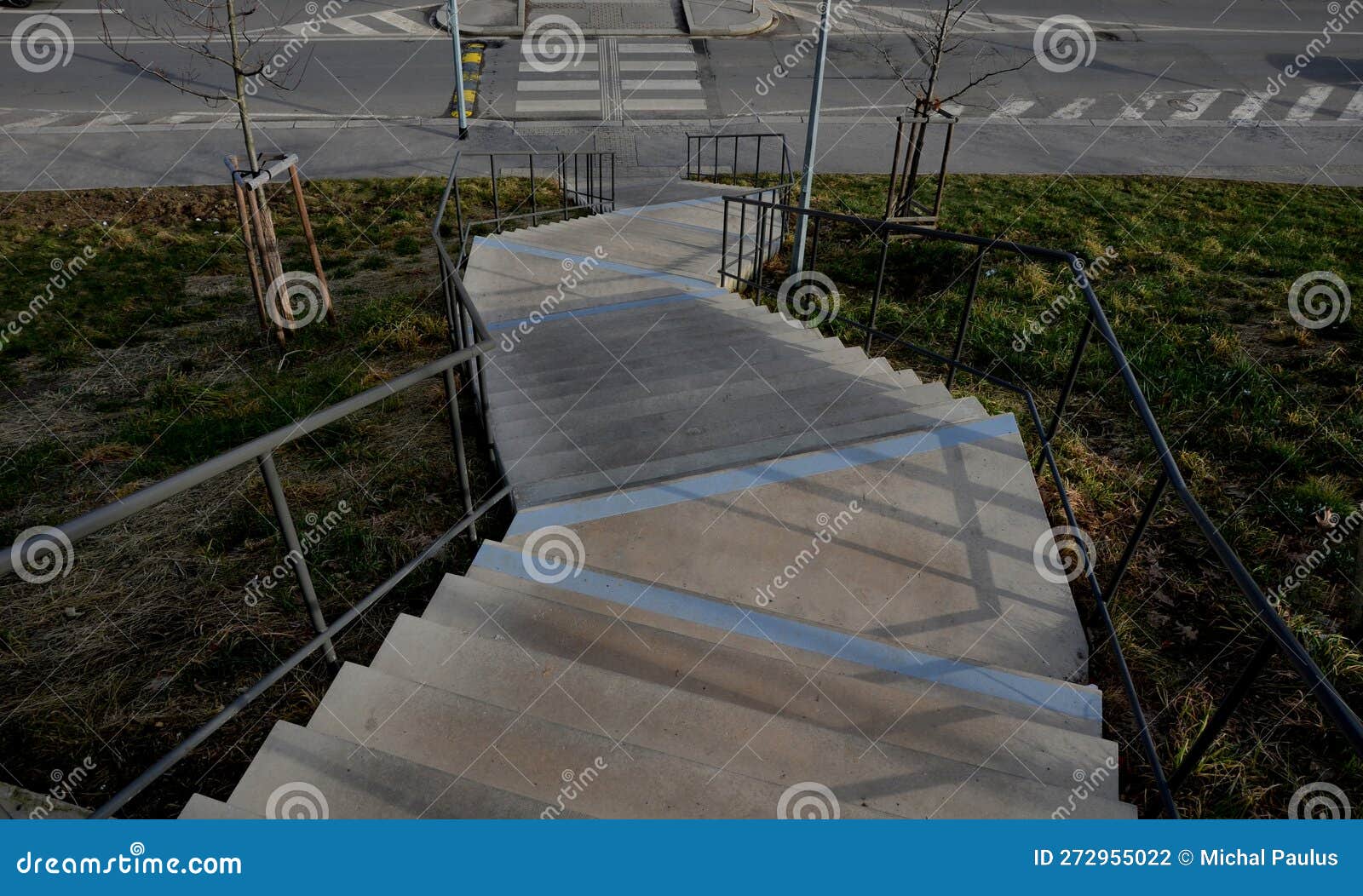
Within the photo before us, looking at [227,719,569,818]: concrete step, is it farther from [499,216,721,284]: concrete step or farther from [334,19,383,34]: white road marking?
[334,19,383,34]: white road marking

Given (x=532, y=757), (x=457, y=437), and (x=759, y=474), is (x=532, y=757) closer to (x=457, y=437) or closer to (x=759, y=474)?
(x=457, y=437)

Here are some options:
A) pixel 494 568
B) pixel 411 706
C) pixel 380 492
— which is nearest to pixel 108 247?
pixel 380 492

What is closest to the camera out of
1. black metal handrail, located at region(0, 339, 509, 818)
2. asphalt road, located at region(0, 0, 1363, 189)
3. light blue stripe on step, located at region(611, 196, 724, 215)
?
black metal handrail, located at region(0, 339, 509, 818)

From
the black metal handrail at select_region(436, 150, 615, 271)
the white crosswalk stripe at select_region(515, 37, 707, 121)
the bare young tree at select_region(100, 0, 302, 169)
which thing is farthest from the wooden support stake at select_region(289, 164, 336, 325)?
the bare young tree at select_region(100, 0, 302, 169)

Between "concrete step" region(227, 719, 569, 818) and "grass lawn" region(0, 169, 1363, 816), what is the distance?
3.12ft

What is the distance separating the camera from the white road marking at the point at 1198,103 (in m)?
15.4

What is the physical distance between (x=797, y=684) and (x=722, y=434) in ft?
6.80

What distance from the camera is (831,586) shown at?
391cm

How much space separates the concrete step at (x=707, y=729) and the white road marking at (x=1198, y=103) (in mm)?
16384

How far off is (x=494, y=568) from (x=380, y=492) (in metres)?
1.76

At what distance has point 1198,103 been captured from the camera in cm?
1603

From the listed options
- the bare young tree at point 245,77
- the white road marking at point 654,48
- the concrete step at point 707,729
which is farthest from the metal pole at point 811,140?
the white road marking at point 654,48

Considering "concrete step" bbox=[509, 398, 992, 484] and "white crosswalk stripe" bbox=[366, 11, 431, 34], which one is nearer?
"concrete step" bbox=[509, 398, 992, 484]

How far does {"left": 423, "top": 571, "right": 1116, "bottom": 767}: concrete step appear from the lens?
3.07 meters
